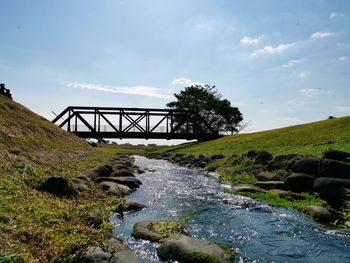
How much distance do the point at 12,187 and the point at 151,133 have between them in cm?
4601

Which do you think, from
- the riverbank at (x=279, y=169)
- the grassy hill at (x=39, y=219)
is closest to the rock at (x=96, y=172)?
the grassy hill at (x=39, y=219)

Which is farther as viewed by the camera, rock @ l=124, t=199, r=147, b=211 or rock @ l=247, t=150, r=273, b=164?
rock @ l=247, t=150, r=273, b=164

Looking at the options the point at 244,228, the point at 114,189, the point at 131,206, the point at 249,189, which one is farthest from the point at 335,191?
the point at 114,189

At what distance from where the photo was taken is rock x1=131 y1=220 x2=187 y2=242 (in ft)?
25.7

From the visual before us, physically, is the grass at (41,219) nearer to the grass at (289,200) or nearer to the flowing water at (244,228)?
the flowing water at (244,228)

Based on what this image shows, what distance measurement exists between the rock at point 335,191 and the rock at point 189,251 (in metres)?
5.96

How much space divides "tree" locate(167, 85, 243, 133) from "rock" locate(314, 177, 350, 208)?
208 feet

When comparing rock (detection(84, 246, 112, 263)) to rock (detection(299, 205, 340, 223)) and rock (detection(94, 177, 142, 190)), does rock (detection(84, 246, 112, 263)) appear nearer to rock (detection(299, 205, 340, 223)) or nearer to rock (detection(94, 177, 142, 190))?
rock (detection(299, 205, 340, 223))

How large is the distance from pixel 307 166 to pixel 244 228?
7.33 m

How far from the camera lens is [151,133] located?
54938 mm

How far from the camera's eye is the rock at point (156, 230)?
7844mm

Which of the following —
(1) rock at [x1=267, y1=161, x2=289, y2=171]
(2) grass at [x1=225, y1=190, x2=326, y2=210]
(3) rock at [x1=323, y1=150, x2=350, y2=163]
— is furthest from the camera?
(1) rock at [x1=267, y1=161, x2=289, y2=171]

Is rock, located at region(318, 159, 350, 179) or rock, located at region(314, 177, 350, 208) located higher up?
rock, located at region(318, 159, 350, 179)

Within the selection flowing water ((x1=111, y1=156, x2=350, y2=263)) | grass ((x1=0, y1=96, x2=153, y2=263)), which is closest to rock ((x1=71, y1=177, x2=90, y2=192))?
grass ((x1=0, y1=96, x2=153, y2=263))
